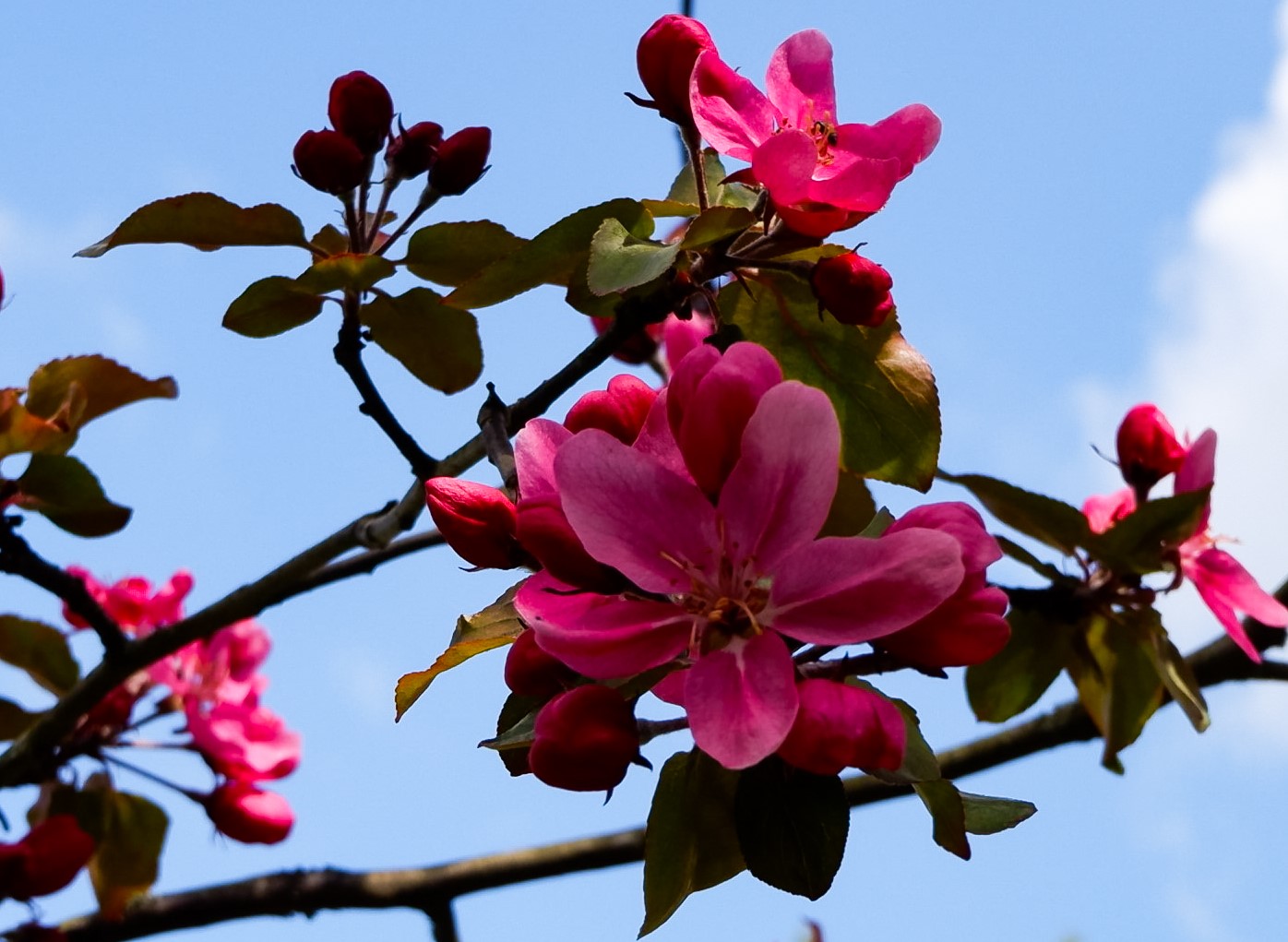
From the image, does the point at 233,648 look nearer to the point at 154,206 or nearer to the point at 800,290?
the point at 154,206

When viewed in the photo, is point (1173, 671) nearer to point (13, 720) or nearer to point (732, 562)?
point (732, 562)

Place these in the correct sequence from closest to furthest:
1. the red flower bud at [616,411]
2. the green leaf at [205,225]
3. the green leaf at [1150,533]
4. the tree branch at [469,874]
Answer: the red flower bud at [616,411]
the green leaf at [205,225]
the green leaf at [1150,533]
the tree branch at [469,874]

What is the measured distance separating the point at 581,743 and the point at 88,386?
127 centimetres

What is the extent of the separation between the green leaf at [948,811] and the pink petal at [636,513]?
8.8 inches

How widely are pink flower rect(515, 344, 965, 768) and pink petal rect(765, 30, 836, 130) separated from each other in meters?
0.45

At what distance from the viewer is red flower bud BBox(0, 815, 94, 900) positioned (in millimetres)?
1987

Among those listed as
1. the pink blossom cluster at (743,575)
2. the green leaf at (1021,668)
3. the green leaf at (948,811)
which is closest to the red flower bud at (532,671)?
the pink blossom cluster at (743,575)

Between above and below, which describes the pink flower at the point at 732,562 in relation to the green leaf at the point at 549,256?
below

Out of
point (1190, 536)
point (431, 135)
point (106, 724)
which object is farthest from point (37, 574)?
point (1190, 536)

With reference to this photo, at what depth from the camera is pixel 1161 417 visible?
200cm

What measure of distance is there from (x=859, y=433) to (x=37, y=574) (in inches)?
45.8

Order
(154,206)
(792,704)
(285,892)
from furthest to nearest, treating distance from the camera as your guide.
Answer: (285,892), (154,206), (792,704)

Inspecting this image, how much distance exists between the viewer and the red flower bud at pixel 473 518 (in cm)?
101

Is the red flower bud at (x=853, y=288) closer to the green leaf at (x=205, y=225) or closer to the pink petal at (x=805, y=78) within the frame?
the pink petal at (x=805, y=78)
